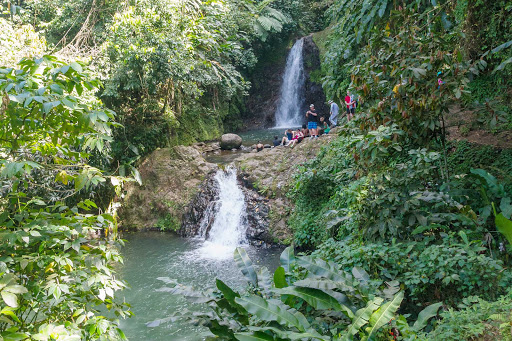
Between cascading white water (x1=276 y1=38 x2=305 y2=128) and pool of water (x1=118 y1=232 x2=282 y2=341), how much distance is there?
1179cm

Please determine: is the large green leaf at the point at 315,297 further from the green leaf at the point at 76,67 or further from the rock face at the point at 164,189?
the rock face at the point at 164,189

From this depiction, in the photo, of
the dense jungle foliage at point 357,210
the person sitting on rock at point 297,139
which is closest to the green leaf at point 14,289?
the dense jungle foliage at point 357,210

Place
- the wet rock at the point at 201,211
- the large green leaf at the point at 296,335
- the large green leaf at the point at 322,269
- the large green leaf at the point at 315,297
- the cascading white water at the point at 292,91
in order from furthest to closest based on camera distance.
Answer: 1. the cascading white water at the point at 292,91
2. the wet rock at the point at 201,211
3. the large green leaf at the point at 322,269
4. the large green leaf at the point at 315,297
5. the large green leaf at the point at 296,335

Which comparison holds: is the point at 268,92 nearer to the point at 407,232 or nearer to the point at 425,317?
the point at 407,232

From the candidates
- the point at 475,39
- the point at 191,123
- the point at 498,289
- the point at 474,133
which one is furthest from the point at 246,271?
the point at 191,123

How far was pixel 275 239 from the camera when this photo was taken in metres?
9.53

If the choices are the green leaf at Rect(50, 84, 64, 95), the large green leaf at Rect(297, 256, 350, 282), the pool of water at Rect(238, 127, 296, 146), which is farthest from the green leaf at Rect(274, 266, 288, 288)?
the pool of water at Rect(238, 127, 296, 146)

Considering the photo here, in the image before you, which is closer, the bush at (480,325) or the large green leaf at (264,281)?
the bush at (480,325)

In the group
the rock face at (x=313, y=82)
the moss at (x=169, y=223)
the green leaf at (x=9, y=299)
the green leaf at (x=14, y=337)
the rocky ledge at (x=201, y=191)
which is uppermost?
the rock face at (x=313, y=82)

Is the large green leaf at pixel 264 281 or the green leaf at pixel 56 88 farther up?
the green leaf at pixel 56 88

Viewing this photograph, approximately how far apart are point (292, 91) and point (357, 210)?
16622mm

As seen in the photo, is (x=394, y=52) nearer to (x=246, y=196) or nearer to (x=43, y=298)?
(x=43, y=298)

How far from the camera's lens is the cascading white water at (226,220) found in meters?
9.98

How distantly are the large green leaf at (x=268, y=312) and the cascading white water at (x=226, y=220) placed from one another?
21.6ft
